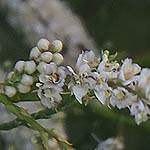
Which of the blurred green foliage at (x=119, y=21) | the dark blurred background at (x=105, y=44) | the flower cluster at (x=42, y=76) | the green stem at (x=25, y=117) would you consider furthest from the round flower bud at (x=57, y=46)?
the blurred green foliage at (x=119, y=21)

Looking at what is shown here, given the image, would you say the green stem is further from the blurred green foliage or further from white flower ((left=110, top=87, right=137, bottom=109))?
the blurred green foliage

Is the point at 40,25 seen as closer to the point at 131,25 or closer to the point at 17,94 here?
the point at 131,25

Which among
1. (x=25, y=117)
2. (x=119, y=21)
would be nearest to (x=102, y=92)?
(x=25, y=117)

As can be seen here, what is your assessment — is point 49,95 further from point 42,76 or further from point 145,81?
point 145,81

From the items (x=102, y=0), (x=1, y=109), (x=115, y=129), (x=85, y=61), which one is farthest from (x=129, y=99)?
(x=102, y=0)

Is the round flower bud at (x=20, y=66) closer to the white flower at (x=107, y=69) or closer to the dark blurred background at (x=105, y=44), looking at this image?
the white flower at (x=107, y=69)
